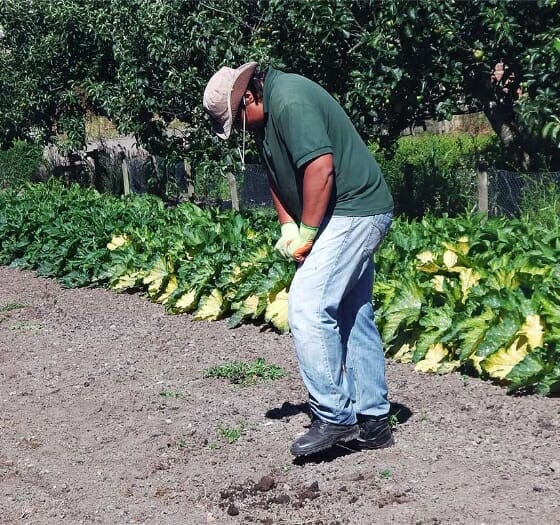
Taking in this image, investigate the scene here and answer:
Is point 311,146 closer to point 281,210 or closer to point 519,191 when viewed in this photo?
point 281,210

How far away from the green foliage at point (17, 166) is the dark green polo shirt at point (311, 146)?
16.9 metres

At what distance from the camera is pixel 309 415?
195 inches

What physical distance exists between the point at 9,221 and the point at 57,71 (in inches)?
160

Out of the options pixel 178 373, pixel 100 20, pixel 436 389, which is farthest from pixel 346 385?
pixel 100 20

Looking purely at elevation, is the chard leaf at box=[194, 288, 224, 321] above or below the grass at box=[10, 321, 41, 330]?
above

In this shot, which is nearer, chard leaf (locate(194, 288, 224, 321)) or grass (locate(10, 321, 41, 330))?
chard leaf (locate(194, 288, 224, 321))

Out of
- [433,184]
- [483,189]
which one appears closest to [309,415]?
[483,189]

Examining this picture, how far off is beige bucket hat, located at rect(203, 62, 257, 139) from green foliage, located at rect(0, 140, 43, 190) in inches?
662

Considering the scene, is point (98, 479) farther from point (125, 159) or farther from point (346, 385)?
point (125, 159)

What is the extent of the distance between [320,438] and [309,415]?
731 millimetres

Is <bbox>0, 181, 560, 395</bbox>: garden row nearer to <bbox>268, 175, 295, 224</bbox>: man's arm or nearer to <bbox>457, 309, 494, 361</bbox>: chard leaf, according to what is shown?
<bbox>457, 309, 494, 361</bbox>: chard leaf

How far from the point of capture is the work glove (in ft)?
13.2

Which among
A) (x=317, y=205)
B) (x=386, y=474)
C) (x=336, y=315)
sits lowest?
(x=386, y=474)

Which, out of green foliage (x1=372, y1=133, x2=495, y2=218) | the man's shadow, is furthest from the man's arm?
green foliage (x1=372, y1=133, x2=495, y2=218)
